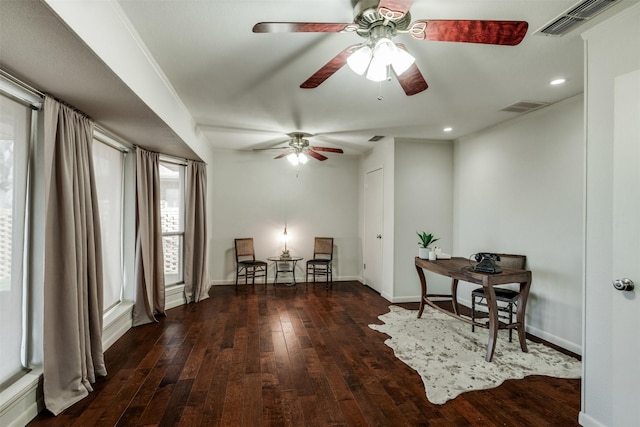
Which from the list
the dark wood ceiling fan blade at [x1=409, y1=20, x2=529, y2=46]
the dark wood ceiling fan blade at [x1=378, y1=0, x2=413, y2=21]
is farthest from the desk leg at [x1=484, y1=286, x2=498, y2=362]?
the dark wood ceiling fan blade at [x1=378, y1=0, x2=413, y2=21]

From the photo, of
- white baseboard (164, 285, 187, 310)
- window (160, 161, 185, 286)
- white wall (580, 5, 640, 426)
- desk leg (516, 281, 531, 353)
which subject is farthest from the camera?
window (160, 161, 185, 286)

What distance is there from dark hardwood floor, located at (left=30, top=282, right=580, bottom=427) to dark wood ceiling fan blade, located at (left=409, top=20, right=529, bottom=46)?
231 cm

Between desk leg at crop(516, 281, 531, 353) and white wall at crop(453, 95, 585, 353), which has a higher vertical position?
white wall at crop(453, 95, 585, 353)

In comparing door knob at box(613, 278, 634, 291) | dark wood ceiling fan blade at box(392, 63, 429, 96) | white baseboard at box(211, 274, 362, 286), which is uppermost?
dark wood ceiling fan blade at box(392, 63, 429, 96)

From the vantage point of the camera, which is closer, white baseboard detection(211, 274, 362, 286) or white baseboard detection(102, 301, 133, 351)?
white baseboard detection(102, 301, 133, 351)

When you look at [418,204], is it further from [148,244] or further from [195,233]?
[148,244]

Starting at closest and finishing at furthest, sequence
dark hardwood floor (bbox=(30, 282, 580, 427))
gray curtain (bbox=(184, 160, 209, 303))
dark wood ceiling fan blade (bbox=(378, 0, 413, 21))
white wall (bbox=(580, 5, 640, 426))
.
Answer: dark wood ceiling fan blade (bbox=(378, 0, 413, 21)) < white wall (bbox=(580, 5, 640, 426)) < dark hardwood floor (bbox=(30, 282, 580, 427)) < gray curtain (bbox=(184, 160, 209, 303))

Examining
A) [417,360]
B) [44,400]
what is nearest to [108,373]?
[44,400]

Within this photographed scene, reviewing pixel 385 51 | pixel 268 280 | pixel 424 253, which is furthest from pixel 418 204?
pixel 385 51

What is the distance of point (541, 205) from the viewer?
3607mm

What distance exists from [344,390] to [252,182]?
15.1 feet

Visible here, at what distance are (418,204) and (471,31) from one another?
372cm

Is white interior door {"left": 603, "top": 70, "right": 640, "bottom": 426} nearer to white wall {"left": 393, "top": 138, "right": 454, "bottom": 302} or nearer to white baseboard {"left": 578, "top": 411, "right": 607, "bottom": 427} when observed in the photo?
white baseboard {"left": 578, "top": 411, "right": 607, "bottom": 427}

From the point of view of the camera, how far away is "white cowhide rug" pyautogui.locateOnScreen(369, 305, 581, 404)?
8.55 feet
